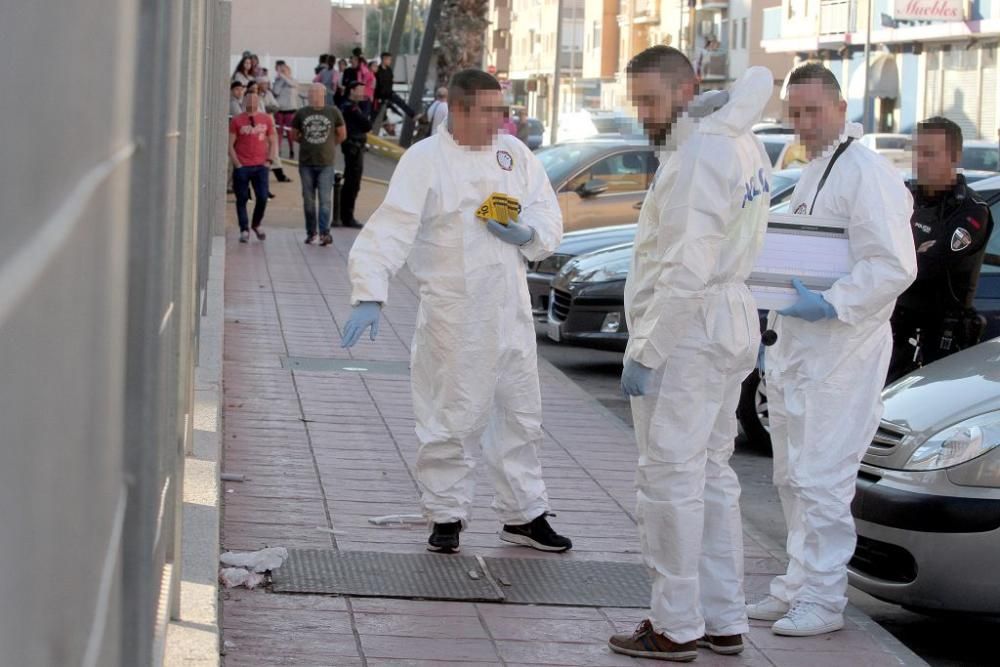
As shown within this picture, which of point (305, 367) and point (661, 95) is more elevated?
point (661, 95)

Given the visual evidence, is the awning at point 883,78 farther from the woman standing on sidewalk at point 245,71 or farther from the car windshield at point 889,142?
the woman standing on sidewalk at point 245,71

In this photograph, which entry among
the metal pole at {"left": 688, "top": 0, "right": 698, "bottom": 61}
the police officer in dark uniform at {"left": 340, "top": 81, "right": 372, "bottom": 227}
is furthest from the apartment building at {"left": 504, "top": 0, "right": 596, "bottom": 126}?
the police officer in dark uniform at {"left": 340, "top": 81, "right": 372, "bottom": 227}

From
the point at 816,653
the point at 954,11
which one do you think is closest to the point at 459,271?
the point at 816,653

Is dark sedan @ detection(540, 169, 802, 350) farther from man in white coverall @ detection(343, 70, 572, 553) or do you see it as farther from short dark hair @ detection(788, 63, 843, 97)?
short dark hair @ detection(788, 63, 843, 97)

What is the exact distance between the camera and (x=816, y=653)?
16.6 feet

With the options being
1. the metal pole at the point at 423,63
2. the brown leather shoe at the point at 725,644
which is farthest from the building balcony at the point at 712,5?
the brown leather shoe at the point at 725,644

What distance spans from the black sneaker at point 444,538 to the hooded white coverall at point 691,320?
1252 millimetres

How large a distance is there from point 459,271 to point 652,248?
1.27 meters

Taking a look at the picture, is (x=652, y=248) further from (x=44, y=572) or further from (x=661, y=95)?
(x=44, y=572)

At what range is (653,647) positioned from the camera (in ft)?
15.9

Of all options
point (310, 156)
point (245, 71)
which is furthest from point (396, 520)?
point (245, 71)

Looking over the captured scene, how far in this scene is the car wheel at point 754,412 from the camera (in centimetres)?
879

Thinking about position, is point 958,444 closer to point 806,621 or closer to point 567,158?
point 806,621

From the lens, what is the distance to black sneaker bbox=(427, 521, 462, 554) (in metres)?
5.93
